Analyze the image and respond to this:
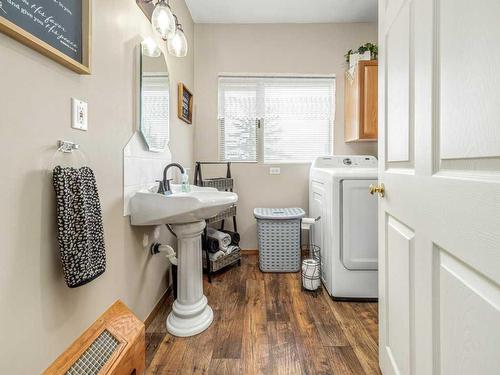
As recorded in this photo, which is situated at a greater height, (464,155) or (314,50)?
(314,50)

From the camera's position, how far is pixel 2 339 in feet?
2.36

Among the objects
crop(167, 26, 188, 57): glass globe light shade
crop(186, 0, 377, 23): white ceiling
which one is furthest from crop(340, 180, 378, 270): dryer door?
crop(186, 0, 377, 23): white ceiling

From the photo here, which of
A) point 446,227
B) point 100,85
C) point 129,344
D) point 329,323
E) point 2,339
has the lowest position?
point 329,323

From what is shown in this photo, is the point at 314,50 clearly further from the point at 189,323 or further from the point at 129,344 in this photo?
the point at 129,344

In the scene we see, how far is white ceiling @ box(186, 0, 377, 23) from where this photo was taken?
2467 mm

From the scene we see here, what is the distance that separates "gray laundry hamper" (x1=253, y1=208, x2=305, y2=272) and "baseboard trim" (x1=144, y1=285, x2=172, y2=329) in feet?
2.93

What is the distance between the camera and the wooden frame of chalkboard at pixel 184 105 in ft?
7.37

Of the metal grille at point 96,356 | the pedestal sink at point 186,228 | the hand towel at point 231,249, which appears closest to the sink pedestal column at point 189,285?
the pedestal sink at point 186,228

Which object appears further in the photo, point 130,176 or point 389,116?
point 130,176

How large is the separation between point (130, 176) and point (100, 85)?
1.62 feet

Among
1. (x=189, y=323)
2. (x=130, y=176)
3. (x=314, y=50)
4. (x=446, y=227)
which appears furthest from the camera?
(x=314, y=50)

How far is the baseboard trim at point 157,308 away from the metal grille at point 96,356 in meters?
0.52

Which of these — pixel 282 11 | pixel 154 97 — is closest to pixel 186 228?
pixel 154 97

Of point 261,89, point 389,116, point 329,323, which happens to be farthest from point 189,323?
point 261,89
